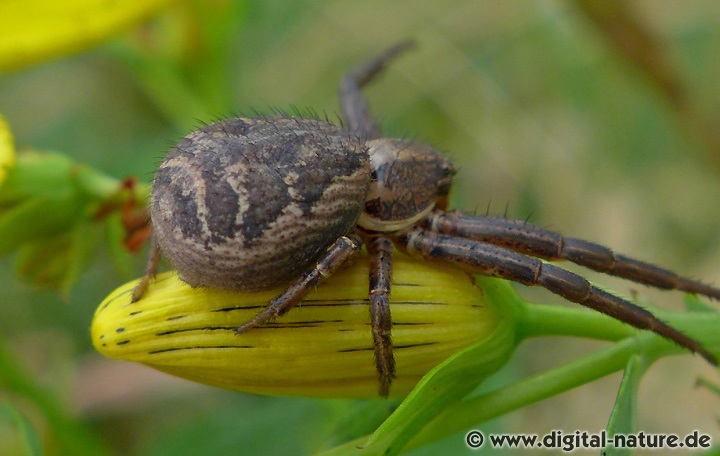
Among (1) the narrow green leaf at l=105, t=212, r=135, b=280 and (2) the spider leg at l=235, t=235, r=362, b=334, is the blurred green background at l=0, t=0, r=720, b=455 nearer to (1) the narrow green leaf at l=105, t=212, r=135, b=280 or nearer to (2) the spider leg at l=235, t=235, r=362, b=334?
(1) the narrow green leaf at l=105, t=212, r=135, b=280

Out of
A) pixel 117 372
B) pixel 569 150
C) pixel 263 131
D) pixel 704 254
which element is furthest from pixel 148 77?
pixel 704 254

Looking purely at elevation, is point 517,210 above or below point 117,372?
above

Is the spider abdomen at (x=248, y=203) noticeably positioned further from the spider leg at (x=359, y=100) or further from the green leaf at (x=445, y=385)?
the spider leg at (x=359, y=100)

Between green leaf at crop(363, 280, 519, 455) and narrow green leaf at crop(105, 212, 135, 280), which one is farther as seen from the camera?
narrow green leaf at crop(105, 212, 135, 280)

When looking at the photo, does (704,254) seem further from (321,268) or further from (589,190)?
(321,268)

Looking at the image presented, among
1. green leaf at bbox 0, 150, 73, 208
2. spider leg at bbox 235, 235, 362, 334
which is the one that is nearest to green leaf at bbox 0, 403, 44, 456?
spider leg at bbox 235, 235, 362, 334
